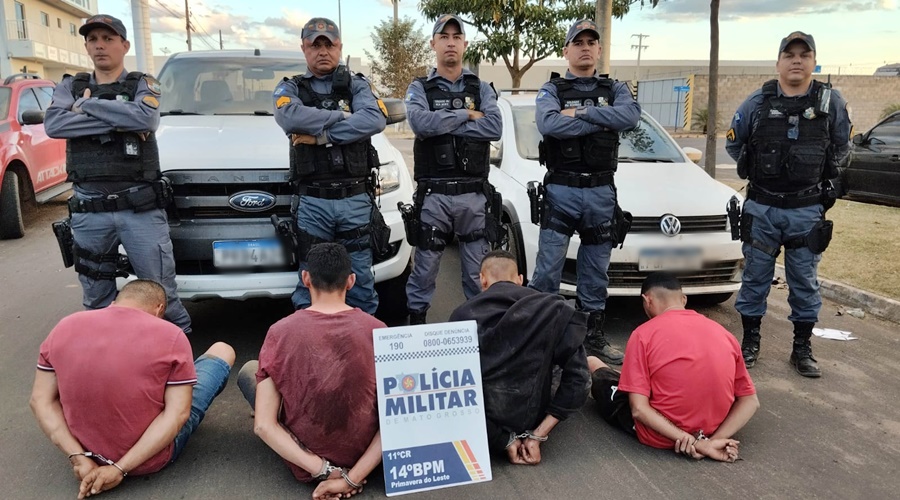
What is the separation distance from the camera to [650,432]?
308 cm

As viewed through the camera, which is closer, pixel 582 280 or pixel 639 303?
pixel 582 280

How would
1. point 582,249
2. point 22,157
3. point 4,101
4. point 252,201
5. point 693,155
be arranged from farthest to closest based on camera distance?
point 4,101 < point 22,157 < point 693,155 < point 582,249 < point 252,201

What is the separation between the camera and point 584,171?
421 cm

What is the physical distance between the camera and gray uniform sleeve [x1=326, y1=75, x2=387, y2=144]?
3742mm

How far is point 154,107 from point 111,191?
20.6 inches

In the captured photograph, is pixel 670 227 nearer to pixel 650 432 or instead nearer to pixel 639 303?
pixel 639 303

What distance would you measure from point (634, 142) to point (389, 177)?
2412 mm

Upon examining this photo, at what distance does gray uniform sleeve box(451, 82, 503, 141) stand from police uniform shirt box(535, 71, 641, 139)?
0.95 feet

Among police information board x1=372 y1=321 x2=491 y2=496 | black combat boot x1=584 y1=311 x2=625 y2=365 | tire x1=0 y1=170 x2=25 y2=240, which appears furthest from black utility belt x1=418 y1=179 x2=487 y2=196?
tire x1=0 y1=170 x2=25 y2=240

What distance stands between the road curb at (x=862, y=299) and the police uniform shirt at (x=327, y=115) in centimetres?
418

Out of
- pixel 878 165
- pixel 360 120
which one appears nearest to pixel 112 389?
pixel 360 120

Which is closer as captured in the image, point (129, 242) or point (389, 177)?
point (129, 242)

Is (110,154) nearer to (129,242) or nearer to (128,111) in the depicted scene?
(128,111)

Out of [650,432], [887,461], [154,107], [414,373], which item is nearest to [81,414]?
[414,373]
